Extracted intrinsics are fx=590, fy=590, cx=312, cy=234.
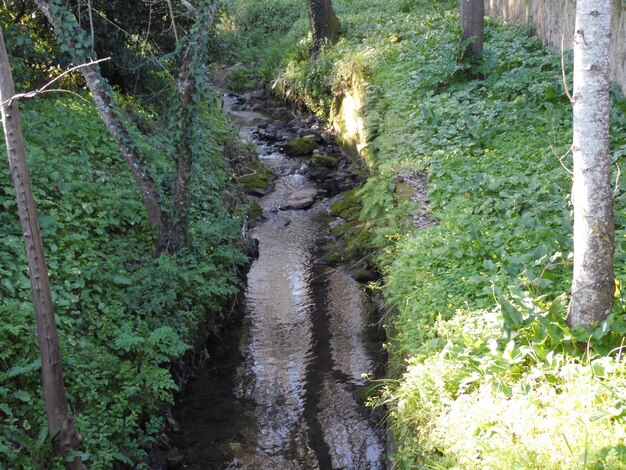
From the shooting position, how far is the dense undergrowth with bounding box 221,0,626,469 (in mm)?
4328

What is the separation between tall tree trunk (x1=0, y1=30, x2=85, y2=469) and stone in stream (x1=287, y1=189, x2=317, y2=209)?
881cm

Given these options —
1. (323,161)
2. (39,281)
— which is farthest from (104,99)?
(323,161)

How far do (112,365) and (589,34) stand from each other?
5289 mm

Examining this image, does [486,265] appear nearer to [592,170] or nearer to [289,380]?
[592,170]

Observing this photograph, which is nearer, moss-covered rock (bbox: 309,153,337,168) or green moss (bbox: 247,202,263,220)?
green moss (bbox: 247,202,263,220)

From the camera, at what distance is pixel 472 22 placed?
12656 mm

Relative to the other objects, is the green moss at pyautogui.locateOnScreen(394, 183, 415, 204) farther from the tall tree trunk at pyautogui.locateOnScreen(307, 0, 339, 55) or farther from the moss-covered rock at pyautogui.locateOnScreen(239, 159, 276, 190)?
the tall tree trunk at pyautogui.locateOnScreen(307, 0, 339, 55)

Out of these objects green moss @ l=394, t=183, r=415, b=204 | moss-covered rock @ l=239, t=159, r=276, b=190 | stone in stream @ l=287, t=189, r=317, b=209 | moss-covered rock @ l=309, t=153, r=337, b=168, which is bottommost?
green moss @ l=394, t=183, r=415, b=204

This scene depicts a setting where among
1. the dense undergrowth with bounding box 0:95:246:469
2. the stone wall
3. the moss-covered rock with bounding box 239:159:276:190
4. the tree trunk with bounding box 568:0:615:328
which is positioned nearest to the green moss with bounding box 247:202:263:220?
the moss-covered rock with bounding box 239:159:276:190

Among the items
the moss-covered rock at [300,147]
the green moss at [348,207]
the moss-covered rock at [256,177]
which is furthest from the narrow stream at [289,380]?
the moss-covered rock at [300,147]

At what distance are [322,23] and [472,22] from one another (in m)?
7.93

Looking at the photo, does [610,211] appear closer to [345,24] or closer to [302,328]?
[302,328]

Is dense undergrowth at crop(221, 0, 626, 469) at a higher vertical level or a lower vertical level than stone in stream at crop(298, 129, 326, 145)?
lower

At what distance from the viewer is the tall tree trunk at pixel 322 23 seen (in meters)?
19.3
